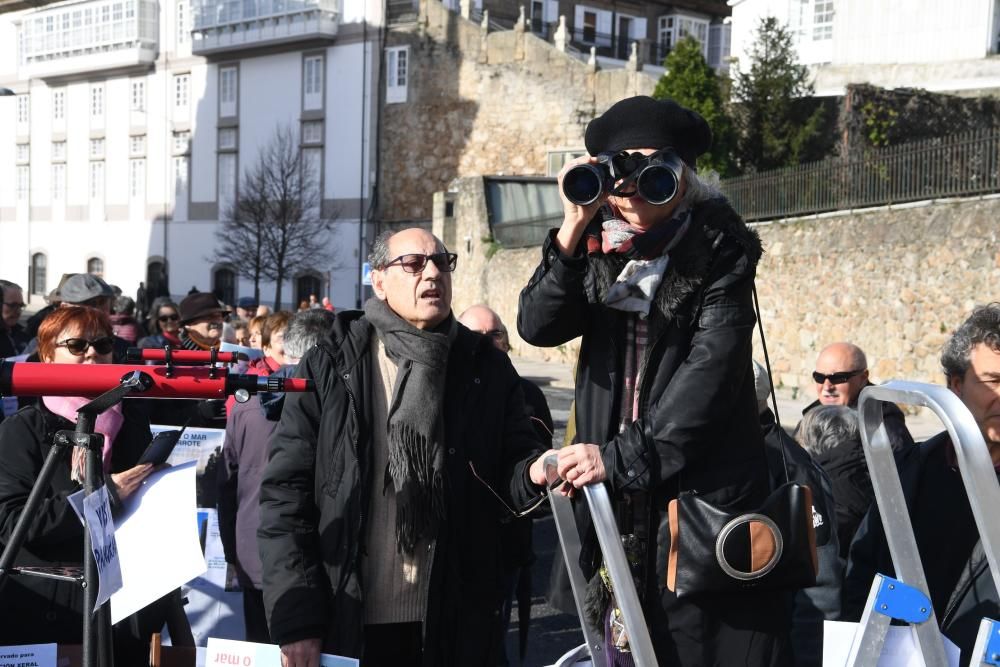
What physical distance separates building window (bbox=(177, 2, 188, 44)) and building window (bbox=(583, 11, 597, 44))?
1752 cm

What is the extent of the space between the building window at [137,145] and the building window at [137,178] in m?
0.36

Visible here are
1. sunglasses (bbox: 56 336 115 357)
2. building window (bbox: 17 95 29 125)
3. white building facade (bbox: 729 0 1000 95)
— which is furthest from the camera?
building window (bbox: 17 95 29 125)

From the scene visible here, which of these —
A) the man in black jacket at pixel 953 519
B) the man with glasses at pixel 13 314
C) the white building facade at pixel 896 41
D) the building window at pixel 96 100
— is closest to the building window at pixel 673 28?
the white building facade at pixel 896 41

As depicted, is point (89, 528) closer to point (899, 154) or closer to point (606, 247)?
point (606, 247)

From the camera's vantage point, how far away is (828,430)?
481 cm

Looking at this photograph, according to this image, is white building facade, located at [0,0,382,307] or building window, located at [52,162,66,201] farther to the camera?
building window, located at [52,162,66,201]

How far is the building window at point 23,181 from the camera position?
6122 cm

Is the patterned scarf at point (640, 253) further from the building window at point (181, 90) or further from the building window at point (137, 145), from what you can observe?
the building window at point (137, 145)

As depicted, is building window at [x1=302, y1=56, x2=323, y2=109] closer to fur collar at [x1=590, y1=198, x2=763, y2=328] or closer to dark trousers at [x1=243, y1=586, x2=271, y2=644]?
dark trousers at [x1=243, y1=586, x2=271, y2=644]

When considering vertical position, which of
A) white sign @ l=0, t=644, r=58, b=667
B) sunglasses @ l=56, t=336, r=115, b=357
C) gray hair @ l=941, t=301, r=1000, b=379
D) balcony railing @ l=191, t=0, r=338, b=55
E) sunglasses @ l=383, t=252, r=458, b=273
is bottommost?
white sign @ l=0, t=644, r=58, b=667

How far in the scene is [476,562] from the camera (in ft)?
11.6

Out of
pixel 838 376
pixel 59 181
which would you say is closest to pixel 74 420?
pixel 838 376

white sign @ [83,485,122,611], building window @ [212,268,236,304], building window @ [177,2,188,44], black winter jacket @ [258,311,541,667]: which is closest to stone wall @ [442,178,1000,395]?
black winter jacket @ [258,311,541,667]

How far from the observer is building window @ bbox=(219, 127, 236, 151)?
171ft
